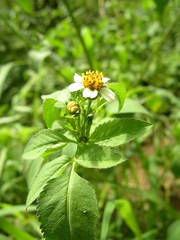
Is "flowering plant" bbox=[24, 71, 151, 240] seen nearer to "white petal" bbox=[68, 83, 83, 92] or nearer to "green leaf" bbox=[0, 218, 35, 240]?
"white petal" bbox=[68, 83, 83, 92]

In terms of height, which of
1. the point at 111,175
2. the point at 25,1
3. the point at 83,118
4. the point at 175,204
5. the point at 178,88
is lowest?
the point at 175,204

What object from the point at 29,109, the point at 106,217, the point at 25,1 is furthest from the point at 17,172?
the point at 25,1

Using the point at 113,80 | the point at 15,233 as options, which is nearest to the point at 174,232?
the point at 15,233

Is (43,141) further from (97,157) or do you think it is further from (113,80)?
(113,80)

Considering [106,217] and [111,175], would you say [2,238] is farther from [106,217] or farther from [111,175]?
[111,175]

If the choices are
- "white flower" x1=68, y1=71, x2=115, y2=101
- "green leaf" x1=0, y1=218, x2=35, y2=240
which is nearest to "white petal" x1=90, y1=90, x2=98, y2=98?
"white flower" x1=68, y1=71, x2=115, y2=101

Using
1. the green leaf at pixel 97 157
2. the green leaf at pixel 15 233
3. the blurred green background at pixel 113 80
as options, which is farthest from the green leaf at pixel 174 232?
the green leaf at pixel 97 157
